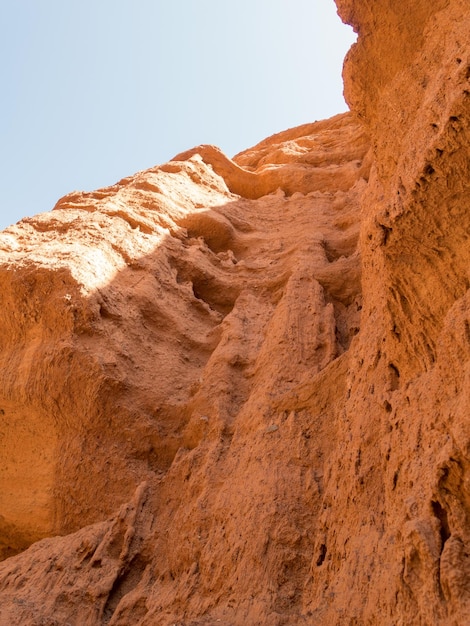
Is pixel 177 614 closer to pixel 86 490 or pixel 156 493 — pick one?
pixel 156 493

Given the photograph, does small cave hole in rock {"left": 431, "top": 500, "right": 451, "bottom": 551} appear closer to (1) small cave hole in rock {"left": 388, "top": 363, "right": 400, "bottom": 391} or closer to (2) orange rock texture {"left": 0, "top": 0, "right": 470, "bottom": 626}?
(2) orange rock texture {"left": 0, "top": 0, "right": 470, "bottom": 626}

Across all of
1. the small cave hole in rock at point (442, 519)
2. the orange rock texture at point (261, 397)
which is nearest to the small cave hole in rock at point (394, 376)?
the orange rock texture at point (261, 397)

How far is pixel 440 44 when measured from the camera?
4297 mm

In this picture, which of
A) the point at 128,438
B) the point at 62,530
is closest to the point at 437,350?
the point at 128,438

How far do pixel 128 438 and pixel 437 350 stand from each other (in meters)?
2.99

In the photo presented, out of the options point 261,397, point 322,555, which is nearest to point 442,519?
point 322,555

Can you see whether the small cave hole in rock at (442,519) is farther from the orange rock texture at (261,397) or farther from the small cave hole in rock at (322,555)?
the small cave hole in rock at (322,555)

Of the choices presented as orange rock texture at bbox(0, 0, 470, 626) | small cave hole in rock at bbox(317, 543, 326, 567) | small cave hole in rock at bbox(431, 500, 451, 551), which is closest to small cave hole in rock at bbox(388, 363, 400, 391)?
orange rock texture at bbox(0, 0, 470, 626)

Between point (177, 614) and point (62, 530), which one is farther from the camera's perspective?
point (62, 530)

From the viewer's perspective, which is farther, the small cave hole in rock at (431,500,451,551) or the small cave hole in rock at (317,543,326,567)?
the small cave hole in rock at (317,543,326,567)

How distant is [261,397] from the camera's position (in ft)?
17.1

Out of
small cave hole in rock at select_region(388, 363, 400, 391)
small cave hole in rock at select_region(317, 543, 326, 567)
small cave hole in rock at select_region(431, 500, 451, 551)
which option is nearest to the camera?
small cave hole in rock at select_region(431, 500, 451, 551)

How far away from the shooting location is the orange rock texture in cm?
326

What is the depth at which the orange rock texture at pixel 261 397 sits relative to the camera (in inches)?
128
